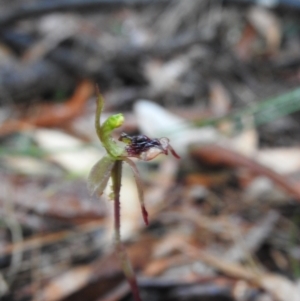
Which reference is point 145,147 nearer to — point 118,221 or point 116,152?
point 116,152

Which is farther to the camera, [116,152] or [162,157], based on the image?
[162,157]

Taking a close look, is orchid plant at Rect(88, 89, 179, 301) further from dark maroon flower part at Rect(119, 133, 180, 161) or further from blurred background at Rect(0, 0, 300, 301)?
blurred background at Rect(0, 0, 300, 301)

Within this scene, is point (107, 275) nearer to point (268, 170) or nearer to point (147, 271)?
point (147, 271)

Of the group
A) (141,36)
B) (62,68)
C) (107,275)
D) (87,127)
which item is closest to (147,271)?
(107,275)

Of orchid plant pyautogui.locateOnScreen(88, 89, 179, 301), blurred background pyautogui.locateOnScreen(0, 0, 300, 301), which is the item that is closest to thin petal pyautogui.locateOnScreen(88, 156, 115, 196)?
orchid plant pyautogui.locateOnScreen(88, 89, 179, 301)

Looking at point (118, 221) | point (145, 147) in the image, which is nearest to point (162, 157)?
point (118, 221)

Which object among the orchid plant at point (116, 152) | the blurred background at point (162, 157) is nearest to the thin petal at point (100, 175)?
the orchid plant at point (116, 152)

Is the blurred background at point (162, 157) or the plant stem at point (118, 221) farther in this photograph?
the blurred background at point (162, 157)

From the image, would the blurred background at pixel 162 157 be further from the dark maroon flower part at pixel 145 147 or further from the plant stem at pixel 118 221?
the dark maroon flower part at pixel 145 147
